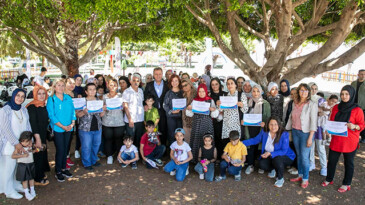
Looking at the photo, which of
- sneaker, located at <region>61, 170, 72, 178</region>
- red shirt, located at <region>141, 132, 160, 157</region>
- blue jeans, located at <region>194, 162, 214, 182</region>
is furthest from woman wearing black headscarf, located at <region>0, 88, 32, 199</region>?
blue jeans, located at <region>194, 162, 214, 182</region>

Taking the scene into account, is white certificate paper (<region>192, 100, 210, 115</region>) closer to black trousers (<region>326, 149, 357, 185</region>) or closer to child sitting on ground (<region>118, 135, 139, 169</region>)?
child sitting on ground (<region>118, 135, 139, 169</region>)

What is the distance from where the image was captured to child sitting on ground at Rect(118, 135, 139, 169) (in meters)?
6.09

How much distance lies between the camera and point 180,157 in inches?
226

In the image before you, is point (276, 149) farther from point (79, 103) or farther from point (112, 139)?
point (79, 103)

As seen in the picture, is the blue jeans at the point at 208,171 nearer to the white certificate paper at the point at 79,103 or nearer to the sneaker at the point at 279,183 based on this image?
the sneaker at the point at 279,183

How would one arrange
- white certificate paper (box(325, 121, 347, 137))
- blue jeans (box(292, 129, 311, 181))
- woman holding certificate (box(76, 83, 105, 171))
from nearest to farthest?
white certificate paper (box(325, 121, 347, 137))
blue jeans (box(292, 129, 311, 181))
woman holding certificate (box(76, 83, 105, 171))

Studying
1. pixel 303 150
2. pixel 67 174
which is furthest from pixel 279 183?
pixel 67 174

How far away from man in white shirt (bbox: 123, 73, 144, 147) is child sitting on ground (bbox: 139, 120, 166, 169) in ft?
1.07

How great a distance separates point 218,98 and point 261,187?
2060 mm

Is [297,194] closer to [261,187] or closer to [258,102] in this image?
[261,187]

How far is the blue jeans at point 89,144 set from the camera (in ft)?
18.9

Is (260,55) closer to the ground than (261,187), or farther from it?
farther from it

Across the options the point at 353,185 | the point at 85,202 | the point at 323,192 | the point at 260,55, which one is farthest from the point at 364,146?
the point at 260,55

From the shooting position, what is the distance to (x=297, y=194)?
16.4 feet
